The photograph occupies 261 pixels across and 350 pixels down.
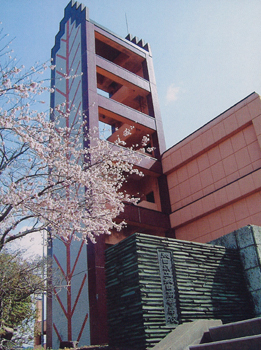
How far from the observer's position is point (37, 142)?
983cm

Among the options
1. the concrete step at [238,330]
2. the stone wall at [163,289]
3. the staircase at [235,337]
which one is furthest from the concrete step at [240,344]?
the stone wall at [163,289]

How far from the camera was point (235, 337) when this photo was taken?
6281 millimetres

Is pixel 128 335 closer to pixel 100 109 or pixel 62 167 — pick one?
pixel 62 167

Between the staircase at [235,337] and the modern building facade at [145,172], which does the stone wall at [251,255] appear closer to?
the staircase at [235,337]

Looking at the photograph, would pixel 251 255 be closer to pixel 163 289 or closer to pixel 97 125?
pixel 163 289

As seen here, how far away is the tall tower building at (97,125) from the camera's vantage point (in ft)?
51.9

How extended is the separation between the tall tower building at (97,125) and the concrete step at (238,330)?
9220mm

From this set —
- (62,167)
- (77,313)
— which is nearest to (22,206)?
(62,167)

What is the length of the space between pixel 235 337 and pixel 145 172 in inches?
634

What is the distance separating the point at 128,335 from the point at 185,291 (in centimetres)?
183

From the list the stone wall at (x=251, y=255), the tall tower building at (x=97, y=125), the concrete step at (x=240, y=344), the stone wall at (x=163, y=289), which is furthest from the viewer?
the tall tower building at (x=97, y=125)

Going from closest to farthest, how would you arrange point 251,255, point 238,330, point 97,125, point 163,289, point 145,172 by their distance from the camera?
1. point 238,330
2. point 163,289
3. point 251,255
4. point 97,125
5. point 145,172

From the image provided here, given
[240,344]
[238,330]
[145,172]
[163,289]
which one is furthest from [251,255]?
[145,172]

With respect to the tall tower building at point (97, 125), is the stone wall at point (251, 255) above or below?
below
